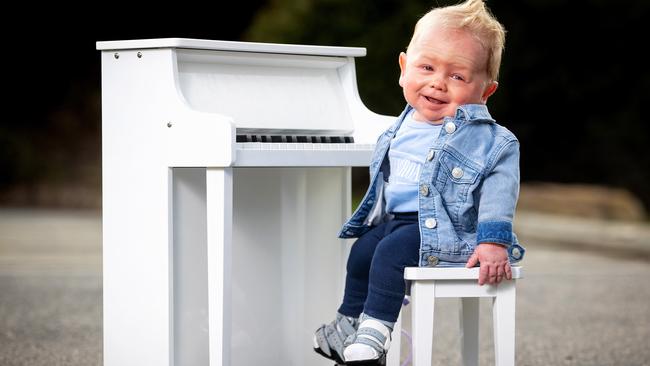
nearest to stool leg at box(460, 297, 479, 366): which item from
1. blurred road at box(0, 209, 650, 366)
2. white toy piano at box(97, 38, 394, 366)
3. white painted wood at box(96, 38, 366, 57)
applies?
white toy piano at box(97, 38, 394, 366)

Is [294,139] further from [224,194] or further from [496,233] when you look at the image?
[496,233]

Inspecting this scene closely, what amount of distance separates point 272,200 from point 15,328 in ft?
7.42

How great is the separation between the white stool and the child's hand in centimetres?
2

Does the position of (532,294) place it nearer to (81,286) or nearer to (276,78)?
(81,286)

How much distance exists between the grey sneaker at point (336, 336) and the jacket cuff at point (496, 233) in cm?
49

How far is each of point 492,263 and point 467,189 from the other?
0.75 feet

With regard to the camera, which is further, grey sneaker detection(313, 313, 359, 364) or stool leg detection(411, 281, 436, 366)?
grey sneaker detection(313, 313, 359, 364)

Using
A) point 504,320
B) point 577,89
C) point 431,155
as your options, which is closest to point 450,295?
point 504,320

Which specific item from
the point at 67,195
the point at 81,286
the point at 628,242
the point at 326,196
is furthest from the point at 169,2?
the point at 326,196

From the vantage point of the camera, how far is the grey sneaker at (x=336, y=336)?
3.49 m

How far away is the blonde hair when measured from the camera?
3.42 metres

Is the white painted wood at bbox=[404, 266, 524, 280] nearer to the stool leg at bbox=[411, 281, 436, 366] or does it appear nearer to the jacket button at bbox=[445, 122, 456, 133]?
the stool leg at bbox=[411, 281, 436, 366]

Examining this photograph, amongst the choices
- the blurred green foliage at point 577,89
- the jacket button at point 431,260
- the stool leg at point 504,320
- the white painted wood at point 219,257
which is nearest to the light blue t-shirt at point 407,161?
the jacket button at point 431,260

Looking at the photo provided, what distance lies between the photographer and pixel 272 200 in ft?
13.5
